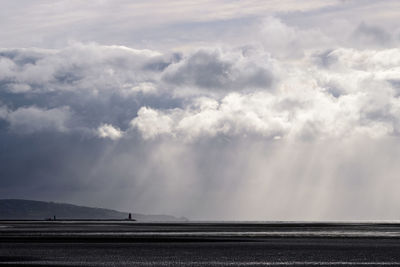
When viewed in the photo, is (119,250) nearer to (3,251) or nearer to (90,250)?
(90,250)

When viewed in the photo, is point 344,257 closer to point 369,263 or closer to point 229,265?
point 369,263

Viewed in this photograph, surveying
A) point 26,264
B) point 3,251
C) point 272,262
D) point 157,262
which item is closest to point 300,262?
point 272,262

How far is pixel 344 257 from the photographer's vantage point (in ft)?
194

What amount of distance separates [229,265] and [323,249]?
2099 cm

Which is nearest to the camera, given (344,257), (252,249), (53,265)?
(53,265)

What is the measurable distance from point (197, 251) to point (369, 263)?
19993 mm

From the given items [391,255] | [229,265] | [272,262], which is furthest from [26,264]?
[391,255]

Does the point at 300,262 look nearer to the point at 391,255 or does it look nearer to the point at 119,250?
the point at 391,255

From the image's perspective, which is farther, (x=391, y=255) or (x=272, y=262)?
(x=391, y=255)

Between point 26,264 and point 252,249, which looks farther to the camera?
point 252,249

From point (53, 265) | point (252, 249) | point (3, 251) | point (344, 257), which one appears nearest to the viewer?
point (53, 265)

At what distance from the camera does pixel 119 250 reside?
68.1m

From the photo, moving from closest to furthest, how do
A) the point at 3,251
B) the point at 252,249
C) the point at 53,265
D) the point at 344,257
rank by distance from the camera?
the point at 53,265 → the point at 344,257 → the point at 3,251 → the point at 252,249

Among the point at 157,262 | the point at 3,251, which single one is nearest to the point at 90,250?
the point at 3,251
